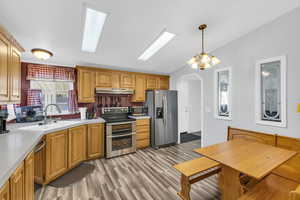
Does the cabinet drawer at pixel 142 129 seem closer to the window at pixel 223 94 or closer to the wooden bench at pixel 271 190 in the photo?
the window at pixel 223 94

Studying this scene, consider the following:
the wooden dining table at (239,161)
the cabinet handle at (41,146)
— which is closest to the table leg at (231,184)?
the wooden dining table at (239,161)

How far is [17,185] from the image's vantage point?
3.44 feet

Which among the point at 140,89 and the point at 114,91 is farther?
the point at 140,89

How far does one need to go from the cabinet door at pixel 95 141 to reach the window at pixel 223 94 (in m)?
2.86

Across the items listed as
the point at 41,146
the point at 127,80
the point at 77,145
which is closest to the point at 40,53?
the point at 41,146

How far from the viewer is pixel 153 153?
3375 millimetres

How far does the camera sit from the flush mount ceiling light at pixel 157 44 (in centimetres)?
250

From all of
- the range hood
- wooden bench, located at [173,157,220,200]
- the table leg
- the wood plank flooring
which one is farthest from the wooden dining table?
the range hood

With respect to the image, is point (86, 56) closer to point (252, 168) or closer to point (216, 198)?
point (252, 168)

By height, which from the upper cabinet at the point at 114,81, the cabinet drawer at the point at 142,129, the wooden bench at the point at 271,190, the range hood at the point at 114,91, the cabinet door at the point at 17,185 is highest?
the upper cabinet at the point at 114,81

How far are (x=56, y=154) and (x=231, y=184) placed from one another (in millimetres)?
2706

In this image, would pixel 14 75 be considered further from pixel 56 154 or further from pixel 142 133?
pixel 142 133

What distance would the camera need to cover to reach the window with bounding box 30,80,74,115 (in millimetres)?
2986

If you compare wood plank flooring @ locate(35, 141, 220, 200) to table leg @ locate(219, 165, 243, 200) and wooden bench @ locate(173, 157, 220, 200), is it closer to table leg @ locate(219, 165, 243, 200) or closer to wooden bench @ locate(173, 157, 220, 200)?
wooden bench @ locate(173, 157, 220, 200)
